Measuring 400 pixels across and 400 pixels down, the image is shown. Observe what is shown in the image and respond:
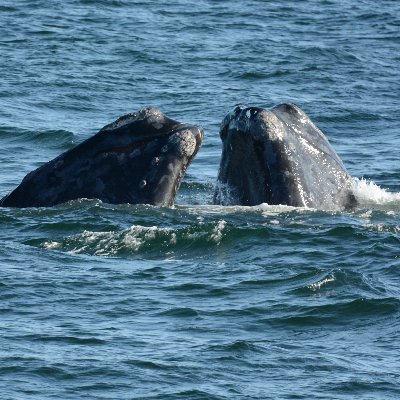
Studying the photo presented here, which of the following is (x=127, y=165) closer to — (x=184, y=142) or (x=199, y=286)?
(x=184, y=142)

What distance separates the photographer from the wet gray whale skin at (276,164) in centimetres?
1471

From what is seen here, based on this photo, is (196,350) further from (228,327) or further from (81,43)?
(81,43)

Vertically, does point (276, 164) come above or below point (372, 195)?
above

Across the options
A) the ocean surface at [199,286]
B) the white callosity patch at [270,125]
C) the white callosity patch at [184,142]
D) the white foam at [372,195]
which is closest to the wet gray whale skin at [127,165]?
the white callosity patch at [184,142]

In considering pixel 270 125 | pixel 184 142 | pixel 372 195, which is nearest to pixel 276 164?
pixel 270 125

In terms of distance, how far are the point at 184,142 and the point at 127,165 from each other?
2.03 feet

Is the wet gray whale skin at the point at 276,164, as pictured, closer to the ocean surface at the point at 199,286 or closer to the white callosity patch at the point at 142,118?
the ocean surface at the point at 199,286

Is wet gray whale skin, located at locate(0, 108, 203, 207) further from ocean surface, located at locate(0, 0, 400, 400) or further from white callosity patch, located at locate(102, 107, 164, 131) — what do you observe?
ocean surface, located at locate(0, 0, 400, 400)

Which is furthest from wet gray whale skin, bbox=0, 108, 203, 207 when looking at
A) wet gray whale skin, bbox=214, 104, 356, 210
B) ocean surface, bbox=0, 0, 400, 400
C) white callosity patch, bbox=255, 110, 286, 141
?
white callosity patch, bbox=255, 110, 286, 141

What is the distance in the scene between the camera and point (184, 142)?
14.7 m

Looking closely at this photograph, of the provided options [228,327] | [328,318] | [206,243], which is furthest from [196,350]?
[206,243]

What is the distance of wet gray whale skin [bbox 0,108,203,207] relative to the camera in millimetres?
14633

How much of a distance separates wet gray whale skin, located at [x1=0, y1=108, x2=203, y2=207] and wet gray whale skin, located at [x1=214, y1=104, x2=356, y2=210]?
0.45 m

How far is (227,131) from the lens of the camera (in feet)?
48.8
